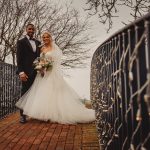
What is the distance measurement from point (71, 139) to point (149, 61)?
4547 mm

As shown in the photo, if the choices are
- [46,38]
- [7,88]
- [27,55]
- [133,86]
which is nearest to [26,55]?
[27,55]

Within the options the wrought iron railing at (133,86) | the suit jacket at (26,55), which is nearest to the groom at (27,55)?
the suit jacket at (26,55)

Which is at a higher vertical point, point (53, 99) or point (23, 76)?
point (23, 76)

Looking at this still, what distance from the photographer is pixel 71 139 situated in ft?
20.9

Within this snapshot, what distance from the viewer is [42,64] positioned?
30.5 ft

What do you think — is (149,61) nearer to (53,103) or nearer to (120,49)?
(120,49)

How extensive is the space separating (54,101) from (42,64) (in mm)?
948

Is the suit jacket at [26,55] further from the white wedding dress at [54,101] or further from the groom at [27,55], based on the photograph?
the white wedding dress at [54,101]

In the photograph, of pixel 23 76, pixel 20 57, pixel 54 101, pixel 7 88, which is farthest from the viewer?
pixel 7 88

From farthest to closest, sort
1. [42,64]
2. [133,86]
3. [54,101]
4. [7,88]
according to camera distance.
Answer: [7,88] < [42,64] < [54,101] < [133,86]

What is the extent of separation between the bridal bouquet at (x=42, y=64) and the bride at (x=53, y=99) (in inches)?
3.3

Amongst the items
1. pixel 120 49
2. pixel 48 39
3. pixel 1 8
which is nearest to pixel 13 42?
pixel 1 8

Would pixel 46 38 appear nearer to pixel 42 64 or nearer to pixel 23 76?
pixel 42 64

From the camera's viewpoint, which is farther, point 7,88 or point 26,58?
point 7,88
